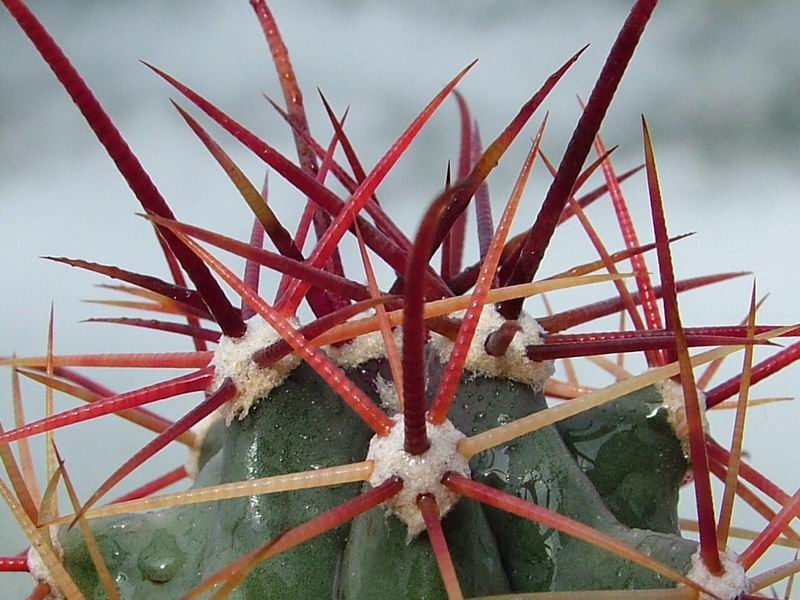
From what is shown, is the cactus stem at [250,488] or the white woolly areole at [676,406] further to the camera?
the white woolly areole at [676,406]

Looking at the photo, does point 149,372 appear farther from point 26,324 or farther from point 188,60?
point 188,60

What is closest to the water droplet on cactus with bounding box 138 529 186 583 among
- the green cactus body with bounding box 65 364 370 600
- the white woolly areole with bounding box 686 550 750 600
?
the green cactus body with bounding box 65 364 370 600

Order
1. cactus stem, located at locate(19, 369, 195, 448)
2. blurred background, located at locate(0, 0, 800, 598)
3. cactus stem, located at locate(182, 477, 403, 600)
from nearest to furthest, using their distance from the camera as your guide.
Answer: cactus stem, located at locate(182, 477, 403, 600) < cactus stem, located at locate(19, 369, 195, 448) < blurred background, located at locate(0, 0, 800, 598)

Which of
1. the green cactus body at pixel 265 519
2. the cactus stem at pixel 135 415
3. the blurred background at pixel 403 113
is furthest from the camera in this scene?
the blurred background at pixel 403 113

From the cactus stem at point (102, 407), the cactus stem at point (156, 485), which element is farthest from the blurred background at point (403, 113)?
the cactus stem at point (102, 407)

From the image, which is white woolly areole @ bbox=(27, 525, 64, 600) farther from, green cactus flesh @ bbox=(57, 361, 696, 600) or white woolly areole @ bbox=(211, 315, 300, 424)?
white woolly areole @ bbox=(211, 315, 300, 424)

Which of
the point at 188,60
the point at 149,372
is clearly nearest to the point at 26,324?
the point at 149,372

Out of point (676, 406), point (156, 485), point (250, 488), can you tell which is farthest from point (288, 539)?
point (156, 485)

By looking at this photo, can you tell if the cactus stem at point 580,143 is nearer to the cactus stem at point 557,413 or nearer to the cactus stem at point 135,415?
the cactus stem at point 557,413
